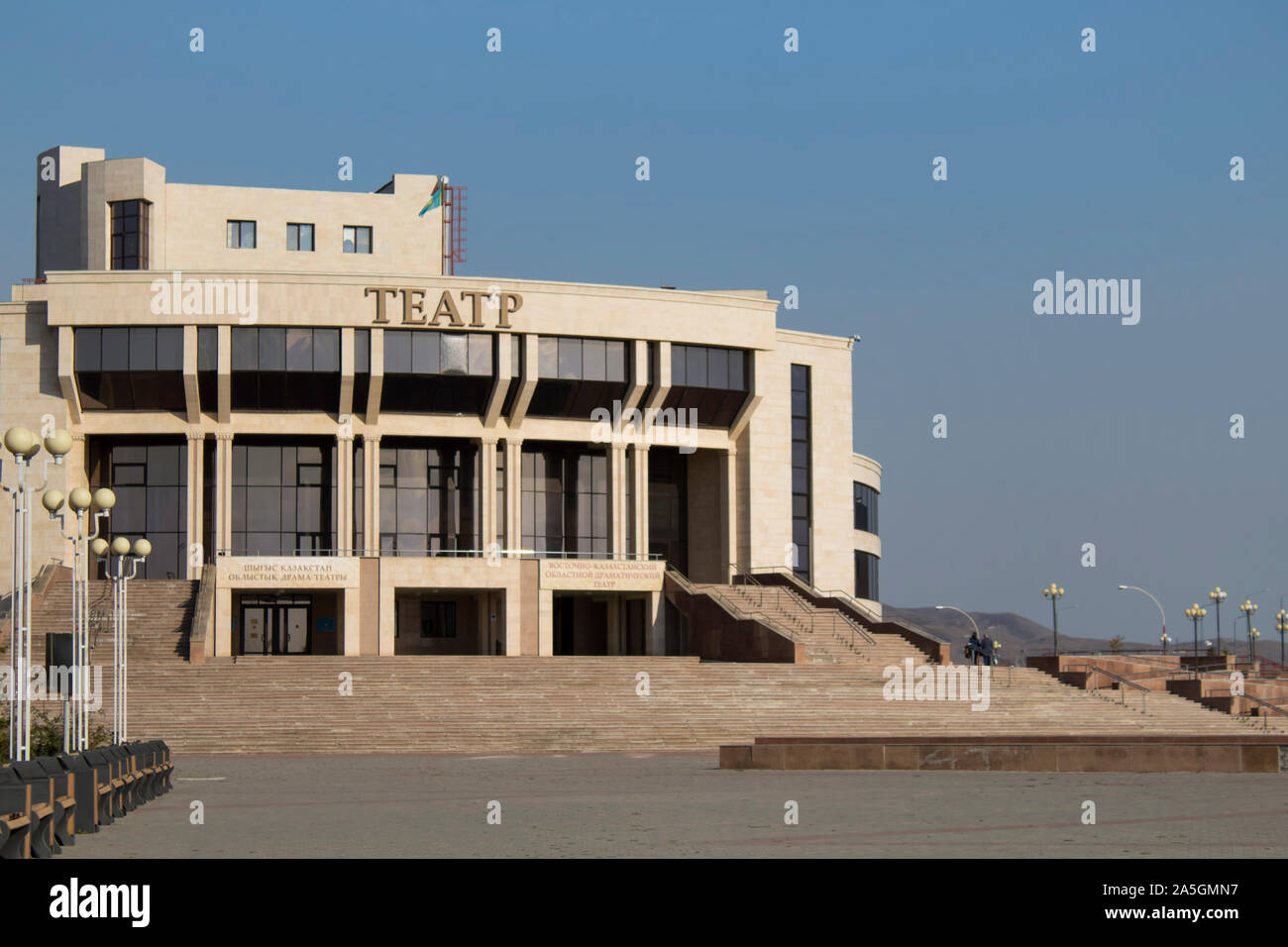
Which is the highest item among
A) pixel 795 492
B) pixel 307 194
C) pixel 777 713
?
pixel 307 194

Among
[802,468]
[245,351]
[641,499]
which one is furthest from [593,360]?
[245,351]

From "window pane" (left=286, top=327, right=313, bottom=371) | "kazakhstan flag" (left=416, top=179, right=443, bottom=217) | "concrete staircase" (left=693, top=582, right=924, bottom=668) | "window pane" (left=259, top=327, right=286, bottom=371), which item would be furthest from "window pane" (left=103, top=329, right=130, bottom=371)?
"concrete staircase" (left=693, top=582, right=924, bottom=668)

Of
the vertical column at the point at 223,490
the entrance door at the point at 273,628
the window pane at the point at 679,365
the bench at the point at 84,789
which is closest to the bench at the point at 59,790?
the bench at the point at 84,789

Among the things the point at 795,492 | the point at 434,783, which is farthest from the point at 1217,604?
the point at 434,783

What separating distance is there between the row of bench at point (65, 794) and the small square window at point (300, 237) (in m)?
42.9

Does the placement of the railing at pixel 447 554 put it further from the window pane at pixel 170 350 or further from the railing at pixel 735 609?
the window pane at pixel 170 350

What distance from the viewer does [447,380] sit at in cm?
5344

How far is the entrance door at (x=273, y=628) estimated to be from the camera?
187 feet

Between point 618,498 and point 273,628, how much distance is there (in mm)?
13525

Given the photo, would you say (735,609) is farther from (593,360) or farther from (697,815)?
(697,815)

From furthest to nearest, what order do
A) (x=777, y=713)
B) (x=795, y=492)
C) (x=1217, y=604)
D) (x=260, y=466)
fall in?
1. (x=1217, y=604)
2. (x=795, y=492)
3. (x=260, y=466)
4. (x=777, y=713)

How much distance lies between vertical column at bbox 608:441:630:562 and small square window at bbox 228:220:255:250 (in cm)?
1723
